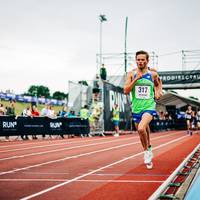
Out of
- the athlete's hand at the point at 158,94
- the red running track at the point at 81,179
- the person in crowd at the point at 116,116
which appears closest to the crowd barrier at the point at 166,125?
the person in crowd at the point at 116,116

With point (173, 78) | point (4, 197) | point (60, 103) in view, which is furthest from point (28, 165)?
point (60, 103)

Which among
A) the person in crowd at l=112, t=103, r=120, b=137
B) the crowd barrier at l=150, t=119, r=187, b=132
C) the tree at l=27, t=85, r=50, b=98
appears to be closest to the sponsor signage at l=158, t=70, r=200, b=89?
the crowd barrier at l=150, t=119, r=187, b=132

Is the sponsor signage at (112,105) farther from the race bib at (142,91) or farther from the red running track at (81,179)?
the race bib at (142,91)

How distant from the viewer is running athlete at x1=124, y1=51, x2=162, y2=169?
785 cm

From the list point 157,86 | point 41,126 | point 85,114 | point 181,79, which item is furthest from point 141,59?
point 181,79

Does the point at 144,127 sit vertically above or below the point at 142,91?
below

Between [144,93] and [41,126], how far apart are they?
14.1 metres

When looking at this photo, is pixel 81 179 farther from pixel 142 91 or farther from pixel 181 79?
pixel 181 79

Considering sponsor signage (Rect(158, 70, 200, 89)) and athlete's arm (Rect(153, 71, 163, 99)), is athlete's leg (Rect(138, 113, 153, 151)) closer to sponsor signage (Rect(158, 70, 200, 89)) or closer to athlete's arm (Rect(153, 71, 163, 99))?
athlete's arm (Rect(153, 71, 163, 99))

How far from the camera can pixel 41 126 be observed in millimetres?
21484

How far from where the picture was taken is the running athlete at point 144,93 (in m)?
7.85

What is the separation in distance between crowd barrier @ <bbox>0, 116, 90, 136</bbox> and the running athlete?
471 inches

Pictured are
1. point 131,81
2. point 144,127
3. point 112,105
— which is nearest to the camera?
point 144,127

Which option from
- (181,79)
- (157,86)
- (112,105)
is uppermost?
(181,79)
